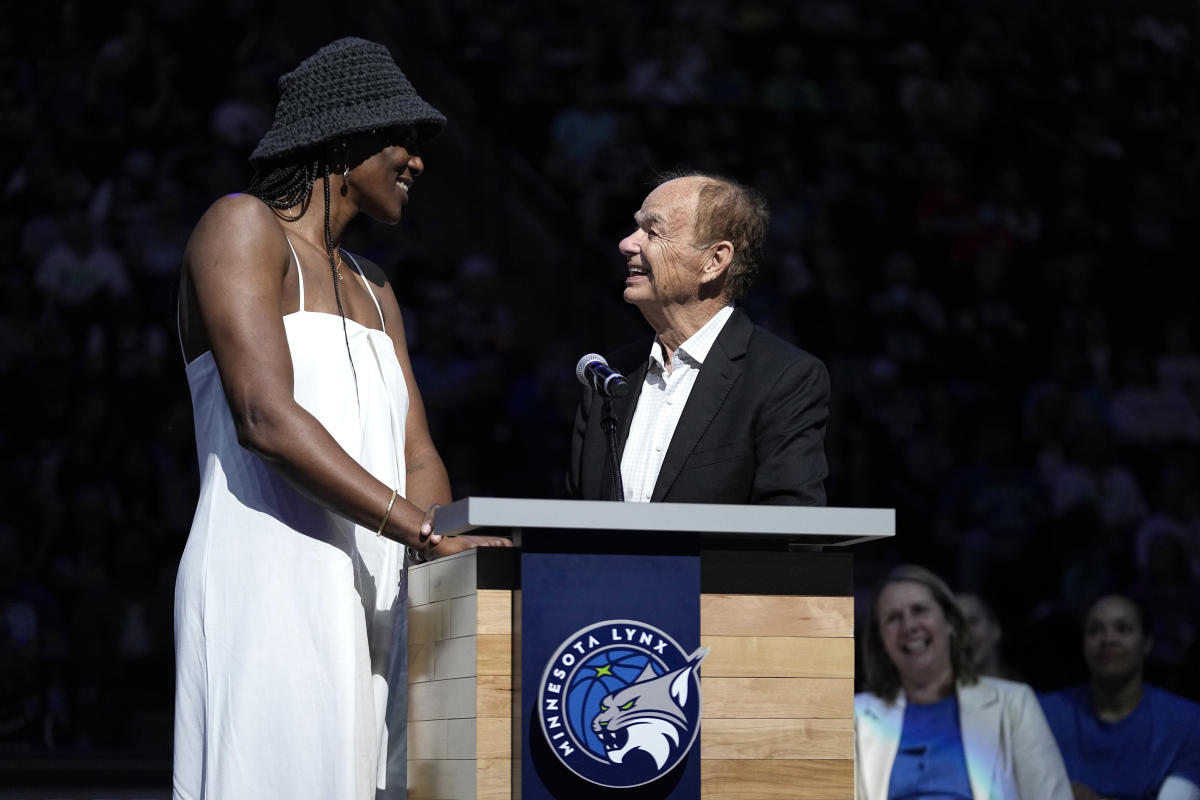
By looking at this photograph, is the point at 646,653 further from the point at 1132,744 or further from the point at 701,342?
the point at 1132,744

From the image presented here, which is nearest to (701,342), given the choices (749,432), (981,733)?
(749,432)

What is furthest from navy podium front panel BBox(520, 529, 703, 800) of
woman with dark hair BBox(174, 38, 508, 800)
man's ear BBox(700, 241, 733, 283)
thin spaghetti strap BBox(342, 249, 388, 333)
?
man's ear BBox(700, 241, 733, 283)

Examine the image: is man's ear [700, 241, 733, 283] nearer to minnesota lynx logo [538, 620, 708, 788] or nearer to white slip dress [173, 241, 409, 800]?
white slip dress [173, 241, 409, 800]

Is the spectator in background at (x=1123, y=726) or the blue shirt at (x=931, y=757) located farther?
the spectator in background at (x=1123, y=726)

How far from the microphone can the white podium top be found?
1.24ft

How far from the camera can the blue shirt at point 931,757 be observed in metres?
5.00

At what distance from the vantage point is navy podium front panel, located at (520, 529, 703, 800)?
7.90 ft

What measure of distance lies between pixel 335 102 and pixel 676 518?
100cm

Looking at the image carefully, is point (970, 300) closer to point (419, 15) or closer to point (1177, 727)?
point (419, 15)

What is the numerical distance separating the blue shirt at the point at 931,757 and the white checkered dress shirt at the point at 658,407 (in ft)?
6.57

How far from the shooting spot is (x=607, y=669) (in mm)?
2434

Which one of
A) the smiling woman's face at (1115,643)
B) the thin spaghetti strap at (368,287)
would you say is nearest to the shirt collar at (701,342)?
the thin spaghetti strap at (368,287)

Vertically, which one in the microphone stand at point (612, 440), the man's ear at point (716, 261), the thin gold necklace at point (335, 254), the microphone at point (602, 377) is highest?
the man's ear at point (716, 261)

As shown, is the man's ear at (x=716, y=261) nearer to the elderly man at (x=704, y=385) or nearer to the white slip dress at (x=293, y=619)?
the elderly man at (x=704, y=385)
